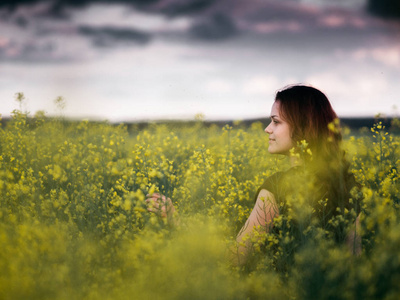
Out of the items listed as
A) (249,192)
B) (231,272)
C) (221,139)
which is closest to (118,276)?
(231,272)

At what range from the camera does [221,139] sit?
8.52 meters

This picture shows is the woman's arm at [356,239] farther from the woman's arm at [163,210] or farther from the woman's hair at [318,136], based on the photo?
the woman's arm at [163,210]

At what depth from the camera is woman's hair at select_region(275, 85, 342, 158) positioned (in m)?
2.61

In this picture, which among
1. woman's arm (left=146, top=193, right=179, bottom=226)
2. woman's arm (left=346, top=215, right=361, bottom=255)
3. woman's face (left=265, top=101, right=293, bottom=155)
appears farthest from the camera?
woman's face (left=265, top=101, right=293, bottom=155)

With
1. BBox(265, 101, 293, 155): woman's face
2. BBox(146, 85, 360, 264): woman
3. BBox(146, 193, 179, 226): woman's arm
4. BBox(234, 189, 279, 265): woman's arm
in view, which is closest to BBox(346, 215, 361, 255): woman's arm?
BBox(146, 85, 360, 264): woman

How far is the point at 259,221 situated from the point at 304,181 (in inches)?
19.6

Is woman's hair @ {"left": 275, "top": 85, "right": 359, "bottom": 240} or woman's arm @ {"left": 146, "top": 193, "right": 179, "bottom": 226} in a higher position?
woman's hair @ {"left": 275, "top": 85, "right": 359, "bottom": 240}

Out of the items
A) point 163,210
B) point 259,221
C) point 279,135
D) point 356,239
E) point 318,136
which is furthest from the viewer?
point 279,135

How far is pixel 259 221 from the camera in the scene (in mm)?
2516

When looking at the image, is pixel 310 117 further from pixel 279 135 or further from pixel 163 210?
pixel 163 210

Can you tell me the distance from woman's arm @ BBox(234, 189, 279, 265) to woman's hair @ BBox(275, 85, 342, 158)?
0.57 meters

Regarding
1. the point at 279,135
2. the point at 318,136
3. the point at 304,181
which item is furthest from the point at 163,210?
the point at 318,136

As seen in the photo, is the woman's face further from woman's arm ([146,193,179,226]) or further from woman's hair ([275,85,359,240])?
woman's arm ([146,193,179,226])

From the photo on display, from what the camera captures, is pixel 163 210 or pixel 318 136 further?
pixel 318 136
